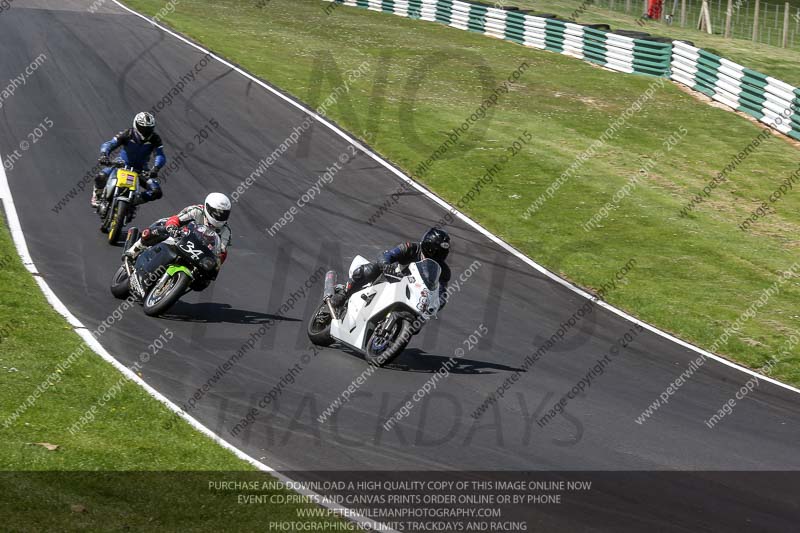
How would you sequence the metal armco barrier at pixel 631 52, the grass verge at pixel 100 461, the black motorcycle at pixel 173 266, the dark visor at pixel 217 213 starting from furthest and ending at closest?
1. the metal armco barrier at pixel 631 52
2. the dark visor at pixel 217 213
3. the black motorcycle at pixel 173 266
4. the grass verge at pixel 100 461

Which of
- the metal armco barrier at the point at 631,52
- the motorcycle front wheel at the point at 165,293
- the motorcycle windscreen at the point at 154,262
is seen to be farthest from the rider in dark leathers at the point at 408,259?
the metal armco barrier at the point at 631,52

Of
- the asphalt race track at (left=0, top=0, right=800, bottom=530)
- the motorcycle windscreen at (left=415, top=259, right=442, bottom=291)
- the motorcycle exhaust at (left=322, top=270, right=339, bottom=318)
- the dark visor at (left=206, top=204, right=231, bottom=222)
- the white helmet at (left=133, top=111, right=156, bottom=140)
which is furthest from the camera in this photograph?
the white helmet at (left=133, top=111, right=156, bottom=140)

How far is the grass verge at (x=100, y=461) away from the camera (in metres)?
8.37

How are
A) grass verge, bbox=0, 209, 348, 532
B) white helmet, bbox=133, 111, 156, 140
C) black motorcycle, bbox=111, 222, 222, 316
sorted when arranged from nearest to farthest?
grass verge, bbox=0, 209, 348, 532 → black motorcycle, bbox=111, 222, 222, 316 → white helmet, bbox=133, 111, 156, 140

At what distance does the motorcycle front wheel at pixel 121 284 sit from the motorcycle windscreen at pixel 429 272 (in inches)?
177

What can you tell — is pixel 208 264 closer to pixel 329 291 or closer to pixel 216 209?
pixel 216 209

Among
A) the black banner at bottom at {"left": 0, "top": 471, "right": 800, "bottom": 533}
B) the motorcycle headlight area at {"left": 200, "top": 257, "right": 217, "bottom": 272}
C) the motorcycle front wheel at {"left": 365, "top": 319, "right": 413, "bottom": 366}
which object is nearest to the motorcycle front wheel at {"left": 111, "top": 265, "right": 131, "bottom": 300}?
the motorcycle headlight area at {"left": 200, "top": 257, "right": 217, "bottom": 272}

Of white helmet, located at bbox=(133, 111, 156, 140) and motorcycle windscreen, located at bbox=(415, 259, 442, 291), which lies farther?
white helmet, located at bbox=(133, 111, 156, 140)

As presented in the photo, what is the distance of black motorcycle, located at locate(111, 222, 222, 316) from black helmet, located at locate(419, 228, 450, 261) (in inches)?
120

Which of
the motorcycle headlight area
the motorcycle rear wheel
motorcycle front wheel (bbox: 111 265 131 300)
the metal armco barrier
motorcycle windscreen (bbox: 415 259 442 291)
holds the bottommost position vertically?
the metal armco barrier

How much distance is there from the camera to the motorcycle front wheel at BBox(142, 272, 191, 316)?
14.4m

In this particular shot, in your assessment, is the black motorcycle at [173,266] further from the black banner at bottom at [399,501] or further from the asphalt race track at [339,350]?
the black banner at bottom at [399,501]

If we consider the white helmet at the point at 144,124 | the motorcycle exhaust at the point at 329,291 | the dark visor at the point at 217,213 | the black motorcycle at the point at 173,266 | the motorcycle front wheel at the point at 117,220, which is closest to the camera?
the motorcycle exhaust at the point at 329,291

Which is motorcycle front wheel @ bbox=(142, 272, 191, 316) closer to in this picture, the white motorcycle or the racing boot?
the racing boot
